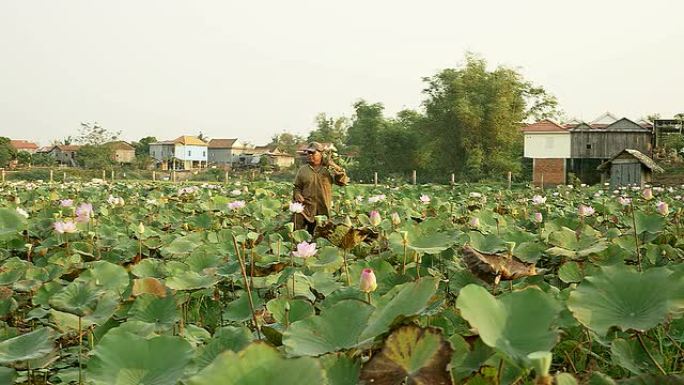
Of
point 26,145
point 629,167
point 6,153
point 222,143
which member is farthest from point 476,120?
point 26,145

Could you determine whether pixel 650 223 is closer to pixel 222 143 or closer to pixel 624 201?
pixel 624 201

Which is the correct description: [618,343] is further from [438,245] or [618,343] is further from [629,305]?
[438,245]

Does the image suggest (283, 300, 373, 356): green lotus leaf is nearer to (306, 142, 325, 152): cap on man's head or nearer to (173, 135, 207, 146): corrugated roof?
(306, 142, 325, 152): cap on man's head

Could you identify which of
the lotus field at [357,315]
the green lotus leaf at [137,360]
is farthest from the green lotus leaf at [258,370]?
the green lotus leaf at [137,360]

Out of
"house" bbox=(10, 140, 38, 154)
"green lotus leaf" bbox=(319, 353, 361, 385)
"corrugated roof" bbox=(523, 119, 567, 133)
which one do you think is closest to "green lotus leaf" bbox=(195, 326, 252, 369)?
"green lotus leaf" bbox=(319, 353, 361, 385)

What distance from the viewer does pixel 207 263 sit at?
93.0 inches

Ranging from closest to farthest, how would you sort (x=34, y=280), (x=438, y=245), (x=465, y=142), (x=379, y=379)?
(x=379, y=379)
(x=438, y=245)
(x=34, y=280)
(x=465, y=142)

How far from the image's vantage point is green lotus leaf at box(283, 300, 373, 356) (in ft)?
3.66

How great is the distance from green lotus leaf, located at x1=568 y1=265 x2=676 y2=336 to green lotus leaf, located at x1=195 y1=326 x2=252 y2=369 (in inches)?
24.6

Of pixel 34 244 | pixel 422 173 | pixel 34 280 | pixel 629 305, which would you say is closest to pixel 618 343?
pixel 629 305

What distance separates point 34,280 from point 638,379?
206 cm

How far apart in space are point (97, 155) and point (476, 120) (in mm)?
29320

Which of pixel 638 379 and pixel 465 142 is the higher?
pixel 465 142

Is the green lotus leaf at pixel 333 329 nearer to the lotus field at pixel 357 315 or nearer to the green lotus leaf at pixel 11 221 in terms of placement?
the lotus field at pixel 357 315
